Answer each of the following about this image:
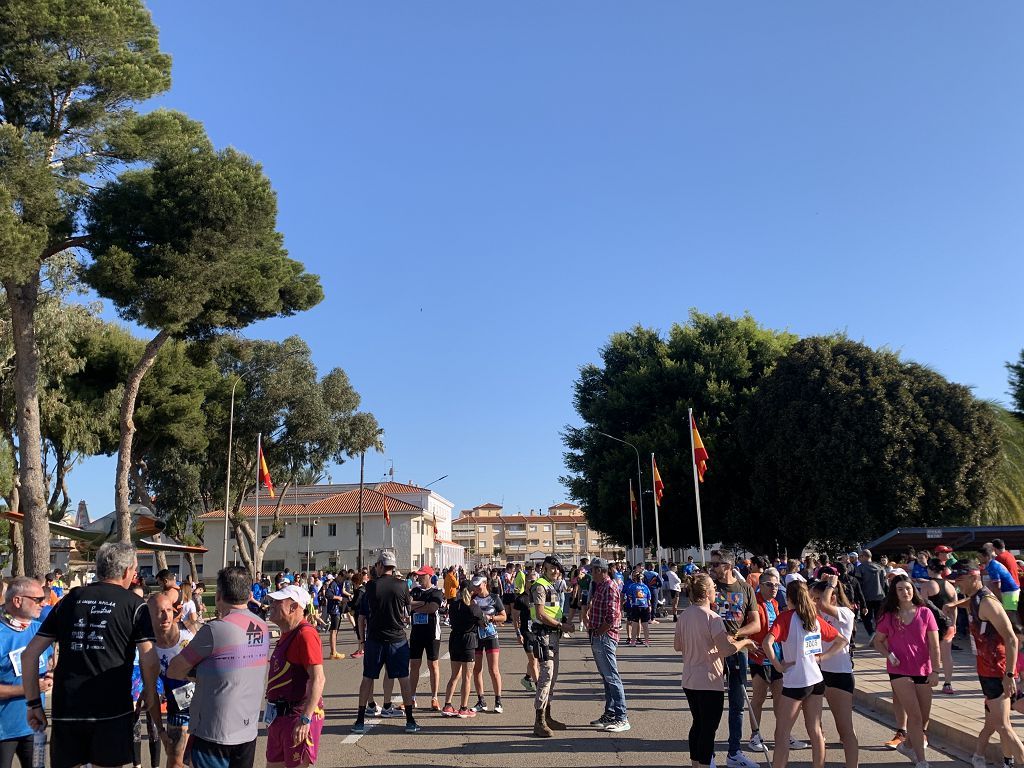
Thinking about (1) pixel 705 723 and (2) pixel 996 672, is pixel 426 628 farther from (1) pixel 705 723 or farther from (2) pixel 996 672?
(2) pixel 996 672

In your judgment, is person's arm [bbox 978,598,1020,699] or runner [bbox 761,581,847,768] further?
person's arm [bbox 978,598,1020,699]

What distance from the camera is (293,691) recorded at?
510 cm

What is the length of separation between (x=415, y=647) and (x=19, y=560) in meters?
28.3

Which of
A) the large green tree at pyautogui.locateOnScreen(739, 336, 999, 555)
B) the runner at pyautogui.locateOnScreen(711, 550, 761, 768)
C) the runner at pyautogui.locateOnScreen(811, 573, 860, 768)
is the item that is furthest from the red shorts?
the large green tree at pyautogui.locateOnScreen(739, 336, 999, 555)

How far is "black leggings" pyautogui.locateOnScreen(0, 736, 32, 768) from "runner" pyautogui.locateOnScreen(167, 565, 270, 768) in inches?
58.6

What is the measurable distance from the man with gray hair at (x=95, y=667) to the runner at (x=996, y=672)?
6358mm

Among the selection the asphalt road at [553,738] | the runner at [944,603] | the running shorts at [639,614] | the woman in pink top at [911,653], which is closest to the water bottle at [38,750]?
the asphalt road at [553,738]

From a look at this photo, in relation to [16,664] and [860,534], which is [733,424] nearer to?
[860,534]

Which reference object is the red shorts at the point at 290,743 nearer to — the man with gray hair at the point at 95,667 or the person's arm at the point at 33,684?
the man with gray hair at the point at 95,667

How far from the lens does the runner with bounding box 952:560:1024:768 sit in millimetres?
6629

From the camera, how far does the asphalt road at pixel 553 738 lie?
7.56 metres

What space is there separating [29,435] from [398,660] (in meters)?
14.8

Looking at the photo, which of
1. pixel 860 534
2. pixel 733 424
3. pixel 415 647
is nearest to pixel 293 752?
pixel 415 647

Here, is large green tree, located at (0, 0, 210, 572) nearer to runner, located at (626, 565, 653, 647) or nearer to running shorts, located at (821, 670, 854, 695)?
runner, located at (626, 565, 653, 647)
